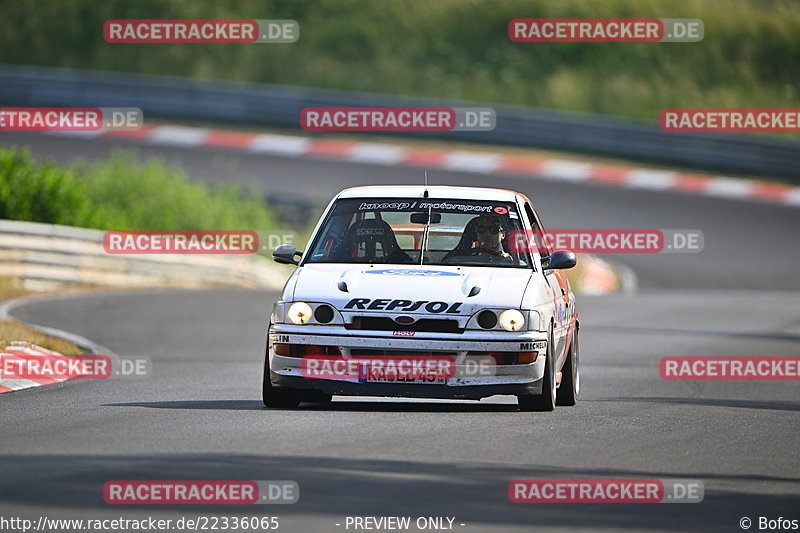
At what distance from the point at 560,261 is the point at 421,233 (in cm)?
102

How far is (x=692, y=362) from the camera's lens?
16344 millimetres

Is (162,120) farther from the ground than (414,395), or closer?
farther from the ground

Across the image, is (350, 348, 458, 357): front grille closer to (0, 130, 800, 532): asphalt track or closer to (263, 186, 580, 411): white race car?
(263, 186, 580, 411): white race car

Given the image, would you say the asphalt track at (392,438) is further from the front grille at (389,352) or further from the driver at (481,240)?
the driver at (481,240)

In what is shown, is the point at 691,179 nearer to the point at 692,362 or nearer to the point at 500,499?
the point at 692,362

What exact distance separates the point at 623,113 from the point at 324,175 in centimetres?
1173

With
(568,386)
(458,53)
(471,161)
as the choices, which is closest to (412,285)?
(568,386)

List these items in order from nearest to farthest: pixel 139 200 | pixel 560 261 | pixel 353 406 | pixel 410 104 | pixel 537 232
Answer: pixel 353 406 → pixel 560 261 → pixel 537 232 → pixel 139 200 → pixel 410 104

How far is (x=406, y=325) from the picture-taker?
10102 millimetres

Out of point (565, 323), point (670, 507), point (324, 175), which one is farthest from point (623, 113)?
point (670, 507)

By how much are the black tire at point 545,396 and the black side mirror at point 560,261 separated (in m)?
0.76

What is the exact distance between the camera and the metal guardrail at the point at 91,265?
21.7m

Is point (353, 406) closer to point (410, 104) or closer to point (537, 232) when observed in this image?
point (537, 232)

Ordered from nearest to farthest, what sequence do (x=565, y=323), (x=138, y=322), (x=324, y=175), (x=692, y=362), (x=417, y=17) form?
(x=565, y=323), (x=692, y=362), (x=138, y=322), (x=324, y=175), (x=417, y=17)
